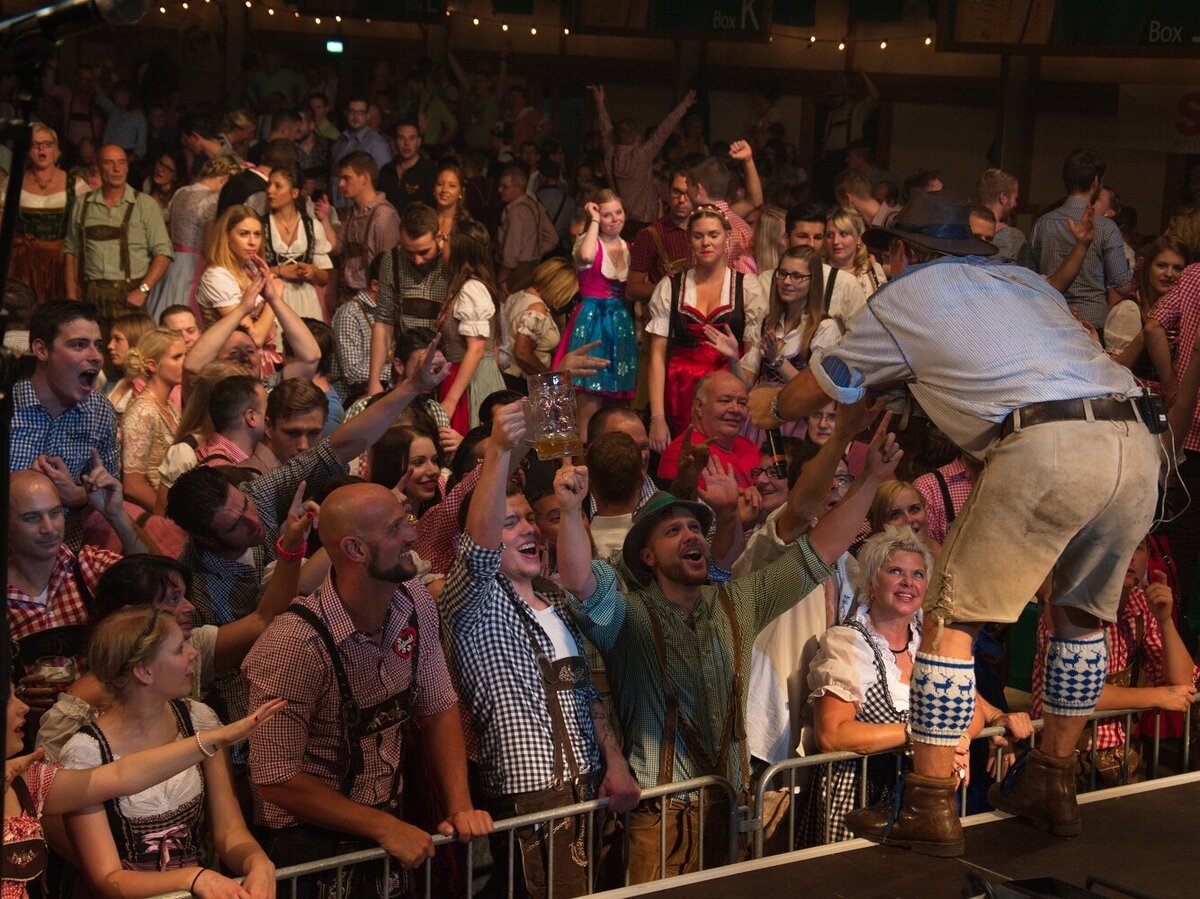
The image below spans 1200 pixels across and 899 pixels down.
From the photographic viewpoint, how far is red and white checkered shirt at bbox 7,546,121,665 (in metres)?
4.00

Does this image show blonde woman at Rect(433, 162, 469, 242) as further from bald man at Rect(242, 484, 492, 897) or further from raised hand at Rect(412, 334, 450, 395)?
bald man at Rect(242, 484, 492, 897)

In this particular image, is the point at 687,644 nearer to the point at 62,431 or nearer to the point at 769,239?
the point at 62,431

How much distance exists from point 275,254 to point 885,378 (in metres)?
4.69

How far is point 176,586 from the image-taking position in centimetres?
383

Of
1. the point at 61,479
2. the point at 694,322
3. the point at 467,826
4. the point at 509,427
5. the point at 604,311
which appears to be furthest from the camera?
the point at 604,311

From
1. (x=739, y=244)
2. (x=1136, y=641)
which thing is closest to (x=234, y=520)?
Result: (x=1136, y=641)

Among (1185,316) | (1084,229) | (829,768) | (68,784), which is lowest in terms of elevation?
(829,768)

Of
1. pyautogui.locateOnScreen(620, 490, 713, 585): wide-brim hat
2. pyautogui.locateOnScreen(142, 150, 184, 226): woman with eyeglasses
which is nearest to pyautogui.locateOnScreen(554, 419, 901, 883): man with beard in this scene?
pyautogui.locateOnScreen(620, 490, 713, 585): wide-brim hat

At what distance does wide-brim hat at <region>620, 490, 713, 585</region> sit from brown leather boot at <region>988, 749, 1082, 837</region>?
1042 millimetres

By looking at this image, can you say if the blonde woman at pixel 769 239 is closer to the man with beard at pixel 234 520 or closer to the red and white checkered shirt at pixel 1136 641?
the red and white checkered shirt at pixel 1136 641

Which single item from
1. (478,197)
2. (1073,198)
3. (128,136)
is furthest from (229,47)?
(1073,198)

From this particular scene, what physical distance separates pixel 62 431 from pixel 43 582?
0.96 metres

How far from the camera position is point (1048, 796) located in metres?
3.75

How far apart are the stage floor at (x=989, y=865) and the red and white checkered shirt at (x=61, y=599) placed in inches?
65.5
